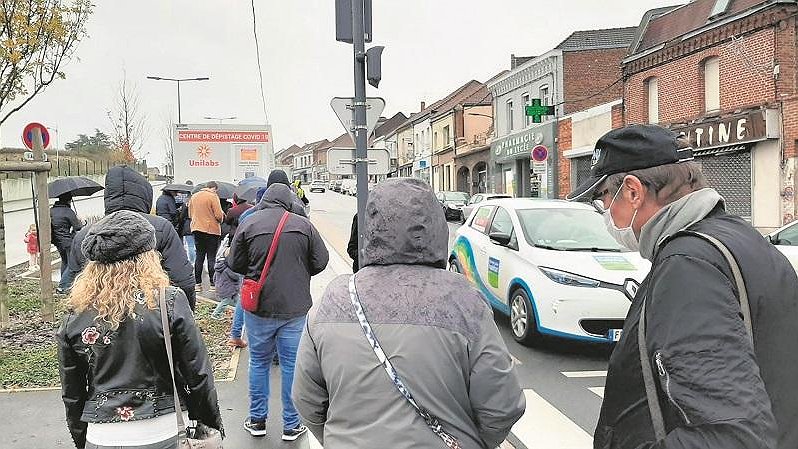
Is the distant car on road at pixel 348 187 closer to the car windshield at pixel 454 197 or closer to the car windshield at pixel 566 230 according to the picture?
the car windshield at pixel 454 197

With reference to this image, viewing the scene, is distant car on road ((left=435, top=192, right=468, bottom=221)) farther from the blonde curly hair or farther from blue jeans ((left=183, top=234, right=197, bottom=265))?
the blonde curly hair

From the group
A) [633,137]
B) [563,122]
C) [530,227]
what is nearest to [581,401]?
[530,227]

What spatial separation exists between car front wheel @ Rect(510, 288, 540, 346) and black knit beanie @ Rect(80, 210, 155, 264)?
16.9 ft

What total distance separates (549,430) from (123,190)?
3.72 m

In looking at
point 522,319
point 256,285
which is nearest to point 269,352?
point 256,285

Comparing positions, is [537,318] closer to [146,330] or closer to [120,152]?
[146,330]

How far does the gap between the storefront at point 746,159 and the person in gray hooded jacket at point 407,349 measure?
1754 centimetres

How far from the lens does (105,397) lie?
2.79m

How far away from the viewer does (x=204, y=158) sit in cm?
1869

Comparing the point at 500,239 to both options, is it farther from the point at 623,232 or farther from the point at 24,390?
the point at 623,232

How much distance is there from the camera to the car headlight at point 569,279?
22.7 feet

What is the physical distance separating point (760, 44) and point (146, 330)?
19582 mm

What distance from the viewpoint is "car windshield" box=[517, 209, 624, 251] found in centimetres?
777

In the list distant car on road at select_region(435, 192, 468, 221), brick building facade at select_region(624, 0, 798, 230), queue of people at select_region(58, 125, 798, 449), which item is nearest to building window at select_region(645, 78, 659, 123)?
brick building facade at select_region(624, 0, 798, 230)
